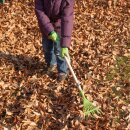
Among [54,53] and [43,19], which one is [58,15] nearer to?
[43,19]

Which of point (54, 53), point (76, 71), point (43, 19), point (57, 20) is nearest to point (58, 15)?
point (57, 20)

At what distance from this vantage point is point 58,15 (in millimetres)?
5719

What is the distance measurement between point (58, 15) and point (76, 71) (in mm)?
1430

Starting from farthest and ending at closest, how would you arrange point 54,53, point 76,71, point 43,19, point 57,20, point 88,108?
point 76,71 < point 54,53 < point 57,20 < point 43,19 < point 88,108

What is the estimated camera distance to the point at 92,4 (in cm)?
894

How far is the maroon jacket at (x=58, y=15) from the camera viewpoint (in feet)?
18.1

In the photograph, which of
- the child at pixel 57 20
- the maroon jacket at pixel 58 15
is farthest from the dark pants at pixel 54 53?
the maroon jacket at pixel 58 15

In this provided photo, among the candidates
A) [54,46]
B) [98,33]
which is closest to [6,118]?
[54,46]

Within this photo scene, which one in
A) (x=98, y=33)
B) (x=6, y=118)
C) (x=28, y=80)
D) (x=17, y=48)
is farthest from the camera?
(x=98, y=33)

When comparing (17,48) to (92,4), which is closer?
(17,48)

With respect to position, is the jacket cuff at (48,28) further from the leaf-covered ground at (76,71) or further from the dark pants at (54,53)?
the leaf-covered ground at (76,71)

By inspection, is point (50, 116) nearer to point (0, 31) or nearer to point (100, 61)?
point (100, 61)

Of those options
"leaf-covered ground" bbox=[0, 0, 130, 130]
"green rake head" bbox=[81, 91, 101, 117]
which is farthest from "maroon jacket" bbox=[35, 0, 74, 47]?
"leaf-covered ground" bbox=[0, 0, 130, 130]

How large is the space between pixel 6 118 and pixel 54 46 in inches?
64.2
